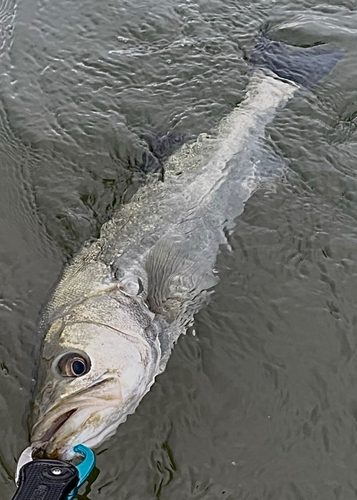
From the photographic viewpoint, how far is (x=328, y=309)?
487 cm

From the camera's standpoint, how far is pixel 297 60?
278 inches

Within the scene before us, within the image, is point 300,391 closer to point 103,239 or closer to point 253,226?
point 253,226

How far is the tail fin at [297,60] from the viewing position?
6.86 meters

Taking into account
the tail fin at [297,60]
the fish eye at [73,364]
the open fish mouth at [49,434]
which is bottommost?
the open fish mouth at [49,434]

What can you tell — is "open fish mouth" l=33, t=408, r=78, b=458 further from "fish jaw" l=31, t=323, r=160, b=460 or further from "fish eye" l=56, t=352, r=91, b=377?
"fish eye" l=56, t=352, r=91, b=377

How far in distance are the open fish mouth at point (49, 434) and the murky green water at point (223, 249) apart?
0.60m

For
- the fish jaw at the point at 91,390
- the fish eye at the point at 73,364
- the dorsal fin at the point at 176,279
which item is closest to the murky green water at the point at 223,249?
the dorsal fin at the point at 176,279

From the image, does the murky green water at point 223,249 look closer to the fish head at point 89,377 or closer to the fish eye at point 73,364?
the fish head at point 89,377

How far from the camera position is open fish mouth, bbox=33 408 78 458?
11.4 ft

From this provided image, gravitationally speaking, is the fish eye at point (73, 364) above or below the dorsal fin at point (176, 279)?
below

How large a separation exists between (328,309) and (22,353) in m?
2.59

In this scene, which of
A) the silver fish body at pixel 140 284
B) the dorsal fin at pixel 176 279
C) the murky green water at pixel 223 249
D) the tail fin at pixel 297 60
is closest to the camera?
the silver fish body at pixel 140 284

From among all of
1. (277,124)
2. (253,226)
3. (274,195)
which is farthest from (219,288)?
(277,124)

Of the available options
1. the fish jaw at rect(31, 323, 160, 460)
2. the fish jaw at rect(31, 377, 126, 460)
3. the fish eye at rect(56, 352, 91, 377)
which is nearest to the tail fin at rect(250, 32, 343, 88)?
the fish jaw at rect(31, 323, 160, 460)
